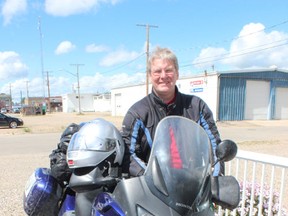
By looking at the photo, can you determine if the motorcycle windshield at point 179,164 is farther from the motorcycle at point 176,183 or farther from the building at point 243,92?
the building at point 243,92

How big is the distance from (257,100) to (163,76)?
30385 mm

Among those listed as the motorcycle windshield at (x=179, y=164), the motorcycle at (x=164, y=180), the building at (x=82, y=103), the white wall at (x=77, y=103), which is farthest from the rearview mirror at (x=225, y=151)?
the white wall at (x=77, y=103)

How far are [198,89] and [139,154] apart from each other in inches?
1118

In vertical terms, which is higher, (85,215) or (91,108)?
(85,215)

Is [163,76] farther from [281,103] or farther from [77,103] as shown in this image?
[77,103]

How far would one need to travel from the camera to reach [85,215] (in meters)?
2.07

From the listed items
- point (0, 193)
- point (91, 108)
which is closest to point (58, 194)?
point (0, 193)

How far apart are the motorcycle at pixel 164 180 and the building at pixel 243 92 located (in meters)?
27.1

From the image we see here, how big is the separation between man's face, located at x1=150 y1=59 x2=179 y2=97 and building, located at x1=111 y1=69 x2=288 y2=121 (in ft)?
87.1

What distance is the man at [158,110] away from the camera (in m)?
2.43

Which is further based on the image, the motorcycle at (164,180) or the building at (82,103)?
the building at (82,103)

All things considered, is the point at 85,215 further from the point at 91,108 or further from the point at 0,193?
the point at 91,108

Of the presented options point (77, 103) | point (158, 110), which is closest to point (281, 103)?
point (158, 110)

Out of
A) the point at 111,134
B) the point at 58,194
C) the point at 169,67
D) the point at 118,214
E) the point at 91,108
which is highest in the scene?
the point at 169,67
